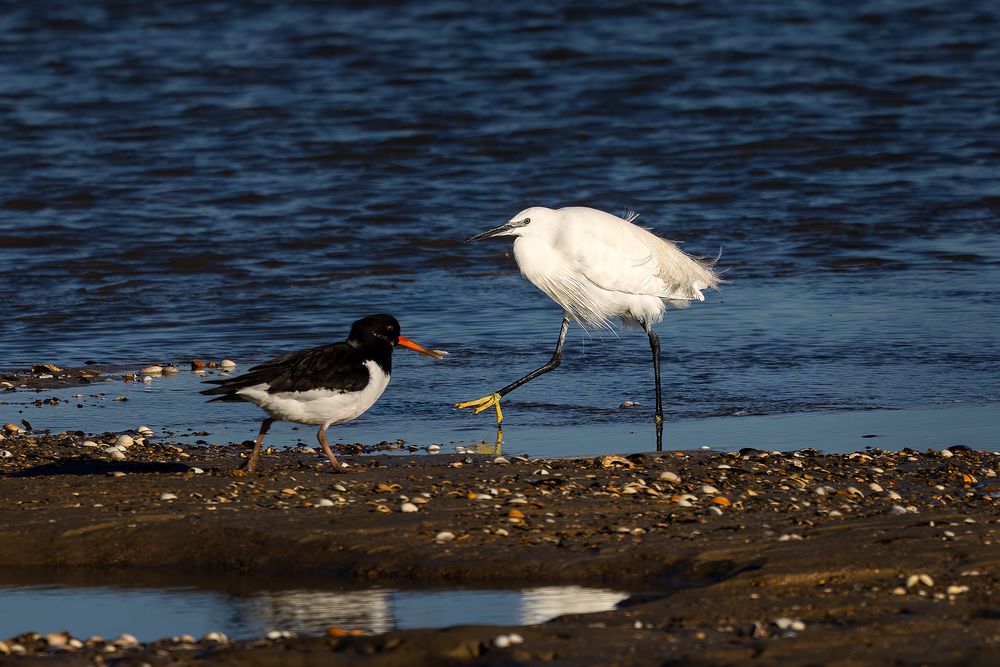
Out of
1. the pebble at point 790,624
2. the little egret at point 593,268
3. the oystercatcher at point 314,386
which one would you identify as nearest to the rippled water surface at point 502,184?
the little egret at point 593,268

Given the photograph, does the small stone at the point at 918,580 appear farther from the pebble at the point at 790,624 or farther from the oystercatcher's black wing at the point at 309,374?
the oystercatcher's black wing at the point at 309,374

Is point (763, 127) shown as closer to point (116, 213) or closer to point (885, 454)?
point (116, 213)

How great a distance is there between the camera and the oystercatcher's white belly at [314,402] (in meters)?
7.28

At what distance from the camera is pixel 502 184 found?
59.4 feet

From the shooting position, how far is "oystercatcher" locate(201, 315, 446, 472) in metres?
7.29

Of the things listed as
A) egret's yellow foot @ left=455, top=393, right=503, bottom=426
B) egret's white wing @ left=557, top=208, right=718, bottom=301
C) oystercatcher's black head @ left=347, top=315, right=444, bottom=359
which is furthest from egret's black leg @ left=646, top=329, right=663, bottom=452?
oystercatcher's black head @ left=347, top=315, right=444, bottom=359

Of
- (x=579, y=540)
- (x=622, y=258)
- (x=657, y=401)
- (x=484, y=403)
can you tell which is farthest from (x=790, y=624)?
(x=622, y=258)

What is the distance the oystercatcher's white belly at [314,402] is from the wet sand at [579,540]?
29cm

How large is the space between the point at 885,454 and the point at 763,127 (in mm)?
13543

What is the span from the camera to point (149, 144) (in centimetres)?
2052

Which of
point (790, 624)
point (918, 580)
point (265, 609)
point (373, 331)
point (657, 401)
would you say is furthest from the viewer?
point (657, 401)

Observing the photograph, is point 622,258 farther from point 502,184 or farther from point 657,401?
point 502,184

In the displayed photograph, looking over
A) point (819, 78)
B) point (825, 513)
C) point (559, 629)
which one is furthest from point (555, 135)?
point (559, 629)

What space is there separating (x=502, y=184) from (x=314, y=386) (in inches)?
434
